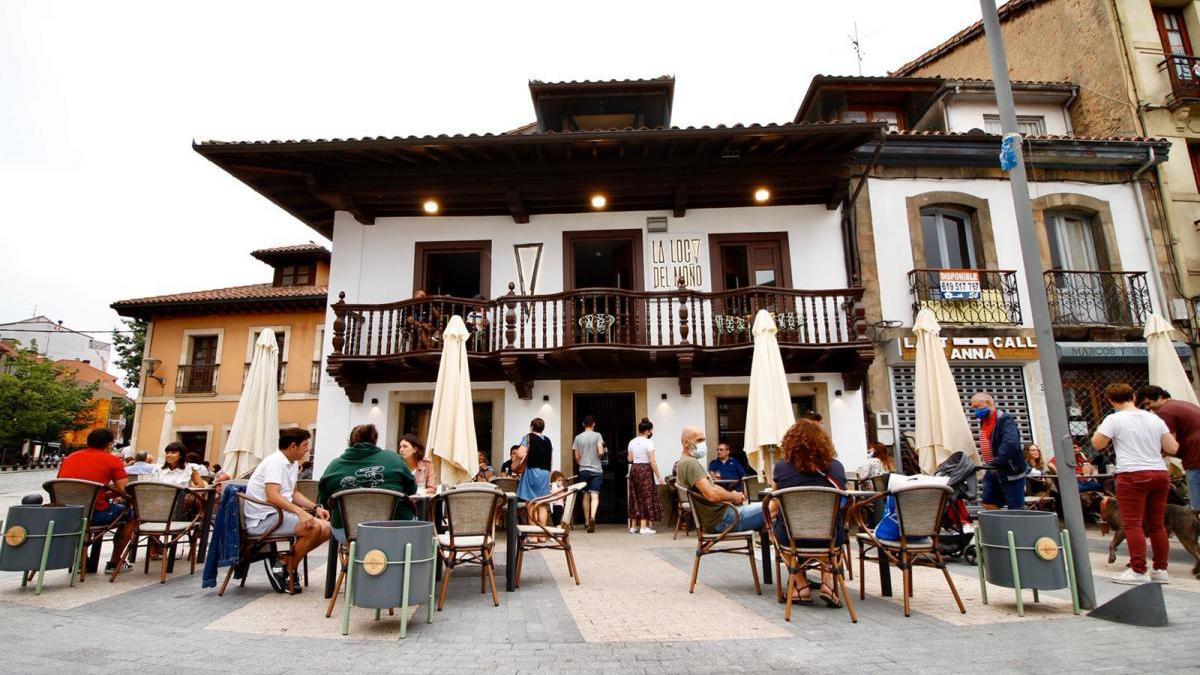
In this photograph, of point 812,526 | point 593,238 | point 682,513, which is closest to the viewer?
point 812,526

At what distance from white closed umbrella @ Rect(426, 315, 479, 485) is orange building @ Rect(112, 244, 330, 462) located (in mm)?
14174

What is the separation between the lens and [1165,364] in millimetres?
8250

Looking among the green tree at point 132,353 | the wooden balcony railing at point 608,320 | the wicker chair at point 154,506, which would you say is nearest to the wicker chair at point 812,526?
the wicker chair at point 154,506

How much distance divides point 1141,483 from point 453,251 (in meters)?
11.0

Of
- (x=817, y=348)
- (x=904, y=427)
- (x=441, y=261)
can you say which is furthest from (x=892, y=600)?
(x=441, y=261)

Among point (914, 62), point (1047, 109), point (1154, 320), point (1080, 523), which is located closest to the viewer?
point (1080, 523)

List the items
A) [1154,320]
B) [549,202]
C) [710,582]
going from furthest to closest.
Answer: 1. [549,202]
2. [1154,320]
3. [710,582]

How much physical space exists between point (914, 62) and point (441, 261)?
16993 mm

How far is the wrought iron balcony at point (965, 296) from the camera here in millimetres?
11430

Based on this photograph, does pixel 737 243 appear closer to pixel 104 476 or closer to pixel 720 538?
pixel 720 538

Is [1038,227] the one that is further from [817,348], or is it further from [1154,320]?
[817,348]

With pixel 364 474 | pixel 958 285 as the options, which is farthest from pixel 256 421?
pixel 958 285

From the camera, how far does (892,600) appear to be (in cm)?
486

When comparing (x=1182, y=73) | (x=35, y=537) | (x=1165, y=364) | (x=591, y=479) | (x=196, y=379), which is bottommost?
(x=35, y=537)
